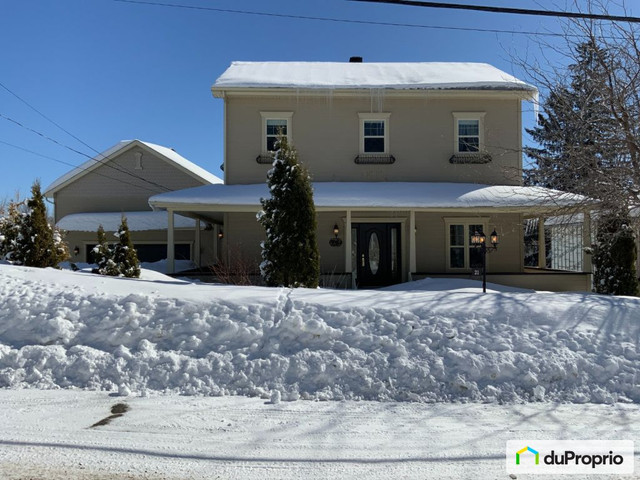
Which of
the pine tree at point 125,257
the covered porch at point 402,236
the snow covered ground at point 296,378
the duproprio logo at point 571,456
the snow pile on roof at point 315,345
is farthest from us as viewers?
the covered porch at point 402,236

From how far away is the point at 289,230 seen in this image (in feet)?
30.3

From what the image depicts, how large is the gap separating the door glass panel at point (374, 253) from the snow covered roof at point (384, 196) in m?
1.80

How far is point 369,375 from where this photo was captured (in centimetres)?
537

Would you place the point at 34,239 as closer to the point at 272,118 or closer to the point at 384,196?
the point at 272,118

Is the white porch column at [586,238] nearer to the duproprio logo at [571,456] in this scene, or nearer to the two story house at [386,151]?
the two story house at [386,151]

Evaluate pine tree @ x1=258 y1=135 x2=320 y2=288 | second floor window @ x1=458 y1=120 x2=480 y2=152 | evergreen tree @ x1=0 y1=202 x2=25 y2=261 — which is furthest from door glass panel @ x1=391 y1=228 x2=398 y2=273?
evergreen tree @ x1=0 y1=202 x2=25 y2=261

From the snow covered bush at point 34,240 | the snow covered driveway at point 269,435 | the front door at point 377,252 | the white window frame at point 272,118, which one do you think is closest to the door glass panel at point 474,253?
the front door at point 377,252

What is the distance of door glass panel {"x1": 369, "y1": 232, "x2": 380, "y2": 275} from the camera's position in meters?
14.6

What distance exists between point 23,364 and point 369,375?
424 cm

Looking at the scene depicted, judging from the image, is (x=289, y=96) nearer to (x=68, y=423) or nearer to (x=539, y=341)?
(x=539, y=341)

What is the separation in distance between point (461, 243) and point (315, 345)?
10.00 m

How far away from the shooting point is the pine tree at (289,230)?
909 centimetres

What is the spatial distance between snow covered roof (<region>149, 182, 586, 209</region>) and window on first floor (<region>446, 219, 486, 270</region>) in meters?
1.32

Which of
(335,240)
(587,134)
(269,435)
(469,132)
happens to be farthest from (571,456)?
(469,132)
